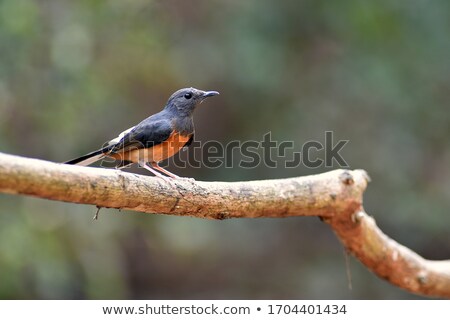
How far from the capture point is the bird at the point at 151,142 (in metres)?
4.69

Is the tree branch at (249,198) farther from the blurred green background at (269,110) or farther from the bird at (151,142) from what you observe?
the blurred green background at (269,110)

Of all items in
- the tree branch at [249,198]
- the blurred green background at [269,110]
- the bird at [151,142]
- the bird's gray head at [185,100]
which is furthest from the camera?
the blurred green background at [269,110]

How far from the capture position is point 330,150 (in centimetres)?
1029

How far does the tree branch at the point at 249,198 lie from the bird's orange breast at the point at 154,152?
830 millimetres

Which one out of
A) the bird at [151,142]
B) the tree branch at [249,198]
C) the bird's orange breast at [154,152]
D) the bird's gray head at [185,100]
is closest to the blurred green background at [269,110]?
the bird's gray head at [185,100]

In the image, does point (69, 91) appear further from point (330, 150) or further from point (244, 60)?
point (330, 150)

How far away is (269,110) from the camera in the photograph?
33.7 ft

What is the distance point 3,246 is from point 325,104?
5.43 m

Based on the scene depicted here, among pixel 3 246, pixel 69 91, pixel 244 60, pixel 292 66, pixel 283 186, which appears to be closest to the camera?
pixel 283 186

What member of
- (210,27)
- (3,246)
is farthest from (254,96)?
(3,246)

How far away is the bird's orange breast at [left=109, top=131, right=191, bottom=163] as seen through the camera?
475 centimetres

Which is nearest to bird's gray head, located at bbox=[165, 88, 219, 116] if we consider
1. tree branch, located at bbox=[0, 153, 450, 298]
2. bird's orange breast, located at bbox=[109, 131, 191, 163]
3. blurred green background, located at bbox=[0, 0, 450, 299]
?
bird's orange breast, located at bbox=[109, 131, 191, 163]

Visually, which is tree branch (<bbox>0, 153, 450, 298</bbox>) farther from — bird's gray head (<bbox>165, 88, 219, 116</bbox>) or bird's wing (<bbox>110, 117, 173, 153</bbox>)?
bird's gray head (<bbox>165, 88, 219, 116</bbox>)

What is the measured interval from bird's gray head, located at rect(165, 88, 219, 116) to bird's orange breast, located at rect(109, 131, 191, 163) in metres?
0.28
